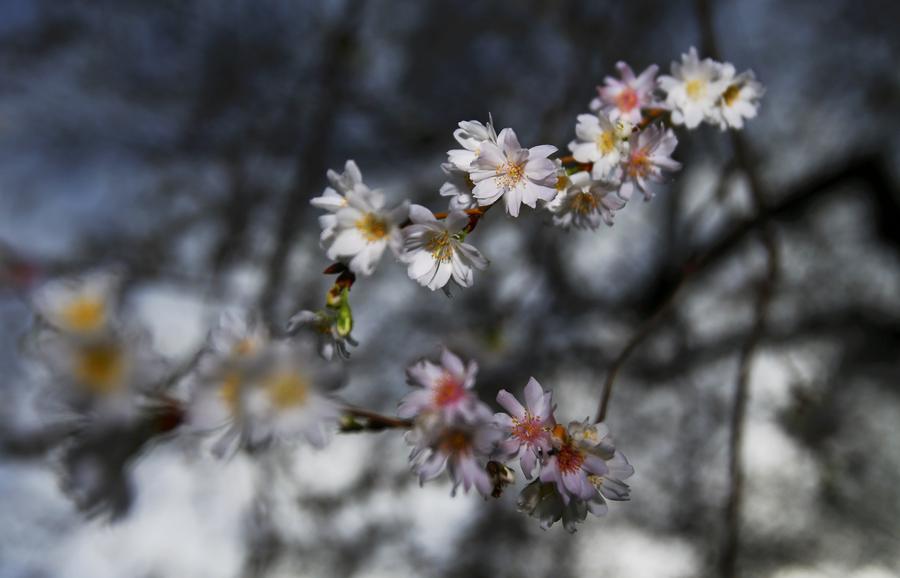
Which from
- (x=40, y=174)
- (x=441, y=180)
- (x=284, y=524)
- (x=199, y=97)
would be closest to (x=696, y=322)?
(x=441, y=180)

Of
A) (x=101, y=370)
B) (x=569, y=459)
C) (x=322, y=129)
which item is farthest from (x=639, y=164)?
(x=322, y=129)

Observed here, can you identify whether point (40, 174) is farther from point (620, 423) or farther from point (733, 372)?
point (733, 372)

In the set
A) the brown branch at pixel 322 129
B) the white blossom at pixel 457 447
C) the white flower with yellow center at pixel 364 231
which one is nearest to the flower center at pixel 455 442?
the white blossom at pixel 457 447

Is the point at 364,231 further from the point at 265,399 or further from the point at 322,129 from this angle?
the point at 322,129

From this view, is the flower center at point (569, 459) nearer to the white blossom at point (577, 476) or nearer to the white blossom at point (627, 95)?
the white blossom at point (577, 476)

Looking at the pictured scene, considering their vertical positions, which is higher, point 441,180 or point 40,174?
point 441,180

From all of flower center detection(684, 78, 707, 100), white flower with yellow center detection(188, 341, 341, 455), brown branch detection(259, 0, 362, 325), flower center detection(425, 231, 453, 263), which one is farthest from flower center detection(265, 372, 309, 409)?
brown branch detection(259, 0, 362, 325)
